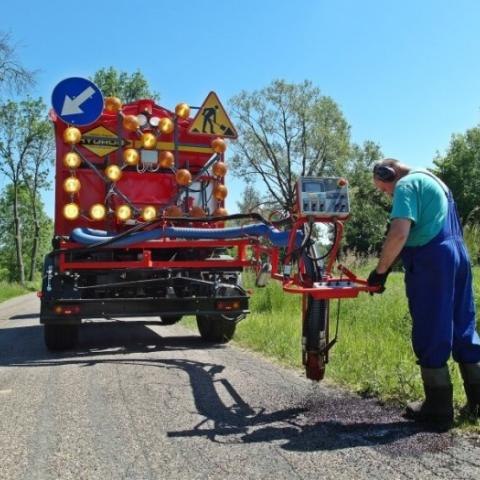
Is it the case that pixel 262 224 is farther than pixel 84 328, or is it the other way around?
pixel 84 328

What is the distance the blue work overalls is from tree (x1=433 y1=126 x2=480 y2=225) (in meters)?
39.8

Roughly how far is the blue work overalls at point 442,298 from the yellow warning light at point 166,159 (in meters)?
4.34

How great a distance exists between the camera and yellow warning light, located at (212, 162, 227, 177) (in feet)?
26.2

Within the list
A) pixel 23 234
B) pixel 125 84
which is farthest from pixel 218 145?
pixel 23 234

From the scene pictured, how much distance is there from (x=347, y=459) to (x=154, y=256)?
482 cm

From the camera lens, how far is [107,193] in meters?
7.52

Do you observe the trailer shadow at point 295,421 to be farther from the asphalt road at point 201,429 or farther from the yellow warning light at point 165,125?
the yellow warning light at point 165,125

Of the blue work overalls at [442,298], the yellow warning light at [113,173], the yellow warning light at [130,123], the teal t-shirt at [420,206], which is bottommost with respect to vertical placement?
the blue work overalls at [442,298]

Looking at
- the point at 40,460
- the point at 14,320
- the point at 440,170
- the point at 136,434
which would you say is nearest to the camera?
the point at 40,460

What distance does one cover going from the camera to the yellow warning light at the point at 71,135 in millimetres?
7086

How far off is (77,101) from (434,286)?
16.9 feet

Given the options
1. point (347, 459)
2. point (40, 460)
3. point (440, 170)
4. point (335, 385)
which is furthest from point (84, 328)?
point (440, 170)

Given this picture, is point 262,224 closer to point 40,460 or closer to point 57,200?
point 57,200

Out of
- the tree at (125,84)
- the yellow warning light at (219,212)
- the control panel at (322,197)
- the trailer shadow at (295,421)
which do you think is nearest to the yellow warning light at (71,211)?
the trailer shadow at (295,421)
